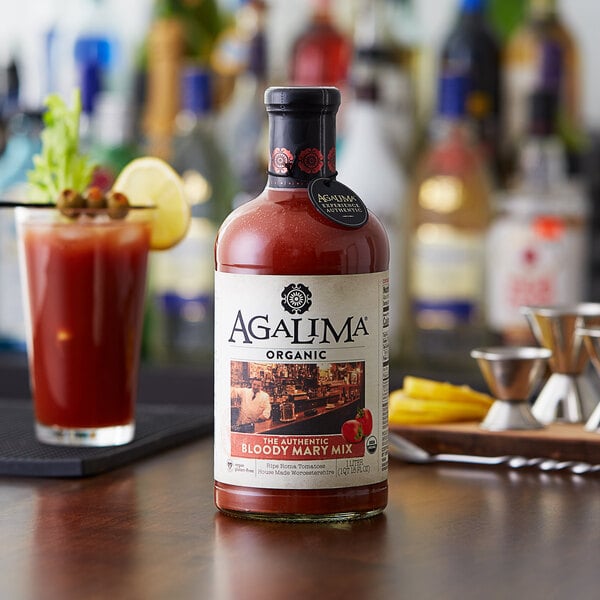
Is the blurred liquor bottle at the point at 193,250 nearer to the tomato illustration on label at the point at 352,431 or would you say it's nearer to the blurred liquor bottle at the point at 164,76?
the blurred liquor bottle at the point at 164,76

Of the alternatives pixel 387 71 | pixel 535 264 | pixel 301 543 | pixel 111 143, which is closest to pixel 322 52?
pixel 387 71

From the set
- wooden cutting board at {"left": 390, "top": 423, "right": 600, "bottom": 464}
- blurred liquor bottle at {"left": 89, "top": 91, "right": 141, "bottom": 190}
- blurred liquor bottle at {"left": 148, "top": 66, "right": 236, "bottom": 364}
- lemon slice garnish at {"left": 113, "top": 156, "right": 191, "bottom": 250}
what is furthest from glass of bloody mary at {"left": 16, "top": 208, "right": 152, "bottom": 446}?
blurred liquor bottle at {"left": 148, "top": 66, "right": 236, "bottom": 364}

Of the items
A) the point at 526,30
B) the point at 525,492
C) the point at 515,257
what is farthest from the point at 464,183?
the point at 525,492

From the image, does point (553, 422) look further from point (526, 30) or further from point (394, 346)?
point (526, 30)

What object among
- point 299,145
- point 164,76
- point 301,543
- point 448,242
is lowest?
point 301,543

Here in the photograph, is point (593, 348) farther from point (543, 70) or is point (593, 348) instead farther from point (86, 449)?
point (543, 70)

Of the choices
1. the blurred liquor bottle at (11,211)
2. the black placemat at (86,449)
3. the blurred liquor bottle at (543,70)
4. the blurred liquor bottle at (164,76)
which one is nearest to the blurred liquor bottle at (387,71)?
the blurred liquor bottle at (543,70)

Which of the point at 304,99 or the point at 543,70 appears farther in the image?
the point at 543,70
